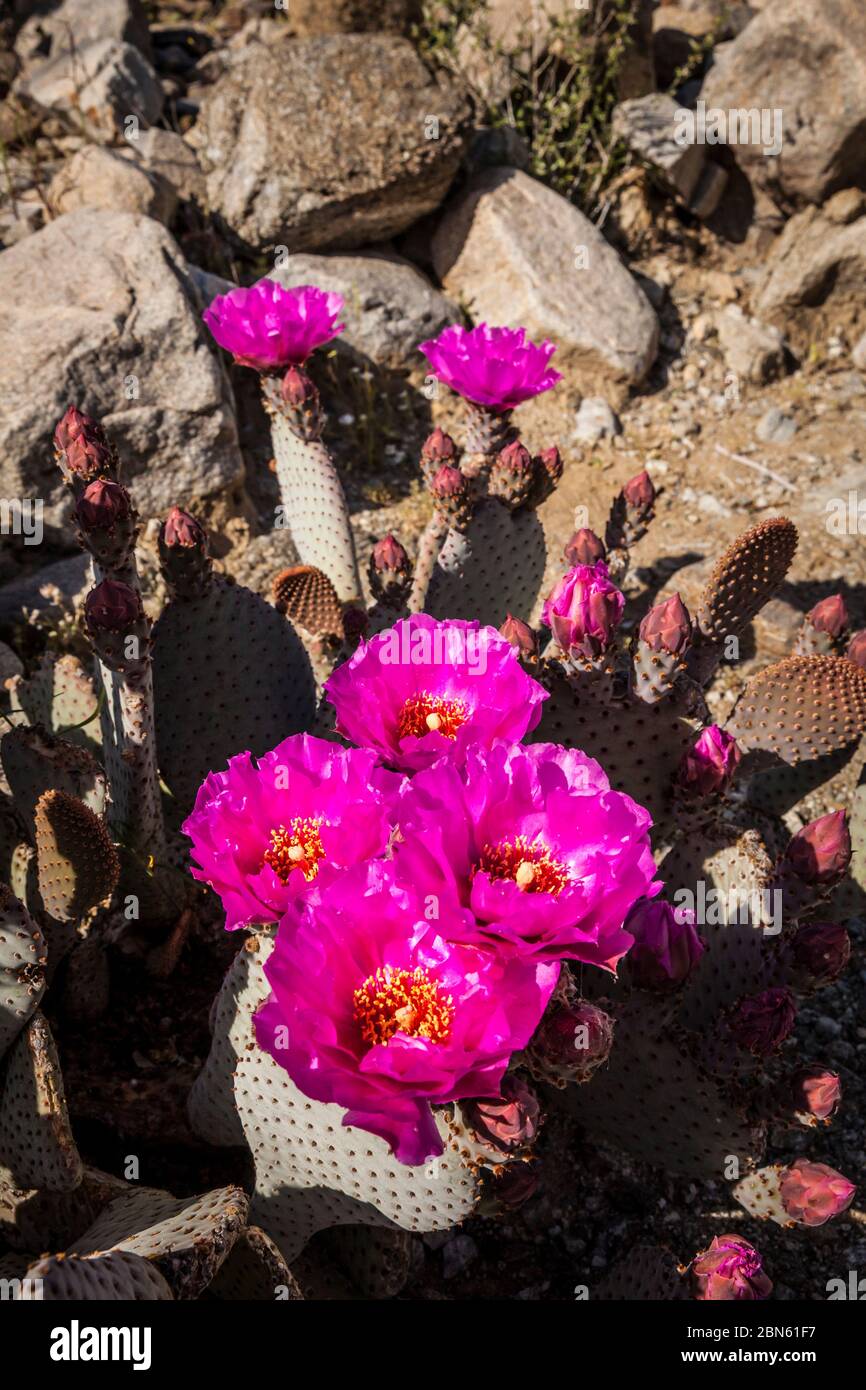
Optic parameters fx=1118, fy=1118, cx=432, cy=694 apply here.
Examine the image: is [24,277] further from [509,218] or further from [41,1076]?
[41,1076]

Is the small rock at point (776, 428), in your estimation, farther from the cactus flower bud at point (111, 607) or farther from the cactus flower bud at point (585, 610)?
the cactus flower bud at point (111, 607)

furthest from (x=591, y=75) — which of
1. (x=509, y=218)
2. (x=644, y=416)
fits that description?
(x=644, y=416)

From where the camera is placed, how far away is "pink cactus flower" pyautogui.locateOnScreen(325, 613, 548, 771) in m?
1.47

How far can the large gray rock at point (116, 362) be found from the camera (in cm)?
372

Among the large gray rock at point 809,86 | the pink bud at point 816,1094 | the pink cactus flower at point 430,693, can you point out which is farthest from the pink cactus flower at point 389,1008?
the large gray rock at point 809,86

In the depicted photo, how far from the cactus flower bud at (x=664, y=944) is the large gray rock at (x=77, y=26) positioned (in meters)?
5.28

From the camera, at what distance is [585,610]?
5.90 feet

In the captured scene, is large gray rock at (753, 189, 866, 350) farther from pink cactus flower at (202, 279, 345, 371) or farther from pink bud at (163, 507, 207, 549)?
pink bud at (163, 507, 207, 549)

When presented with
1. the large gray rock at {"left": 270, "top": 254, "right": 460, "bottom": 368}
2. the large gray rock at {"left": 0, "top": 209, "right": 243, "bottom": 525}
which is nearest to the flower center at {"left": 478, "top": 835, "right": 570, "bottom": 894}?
the large gray rock at {"left": 0, "top": 209, "right": 243, "bottom": 525}

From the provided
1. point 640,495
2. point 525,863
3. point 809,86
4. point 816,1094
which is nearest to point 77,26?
point 809,86

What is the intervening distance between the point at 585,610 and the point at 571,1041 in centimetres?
73

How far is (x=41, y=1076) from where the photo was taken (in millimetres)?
1713
